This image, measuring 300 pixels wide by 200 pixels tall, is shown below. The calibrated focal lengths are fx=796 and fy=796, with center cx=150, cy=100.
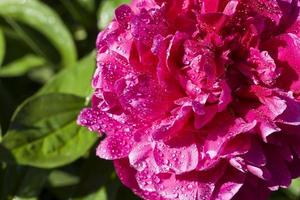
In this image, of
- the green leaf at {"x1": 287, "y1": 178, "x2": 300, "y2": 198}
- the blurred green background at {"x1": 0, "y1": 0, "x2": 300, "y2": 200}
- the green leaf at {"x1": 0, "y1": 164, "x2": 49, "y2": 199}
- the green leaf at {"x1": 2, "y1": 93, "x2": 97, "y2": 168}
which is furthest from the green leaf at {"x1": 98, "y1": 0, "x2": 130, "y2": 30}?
the green leaf at {"x1": 287, "y1": 178, "x2": 300, "y2": 198}

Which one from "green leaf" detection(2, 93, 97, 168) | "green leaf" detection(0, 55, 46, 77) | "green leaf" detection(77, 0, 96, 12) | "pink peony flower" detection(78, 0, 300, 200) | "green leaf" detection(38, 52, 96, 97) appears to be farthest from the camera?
"green leaf" detection(0, 55, 46, 77)

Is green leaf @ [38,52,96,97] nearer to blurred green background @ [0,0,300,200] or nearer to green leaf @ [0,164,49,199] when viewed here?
blurred green background @ [0,0,300,200]

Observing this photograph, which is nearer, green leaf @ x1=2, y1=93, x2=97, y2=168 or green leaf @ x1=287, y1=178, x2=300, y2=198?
green leaf @ x1=2, y1=93, x2=97, y2=168

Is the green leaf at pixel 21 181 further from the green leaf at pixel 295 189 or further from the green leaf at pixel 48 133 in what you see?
the green leaf at pixel 295 189

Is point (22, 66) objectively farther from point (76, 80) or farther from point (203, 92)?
point (203, 92)

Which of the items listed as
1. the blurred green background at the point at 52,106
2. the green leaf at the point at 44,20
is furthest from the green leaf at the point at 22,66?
the green leaf at the point at 44,20
